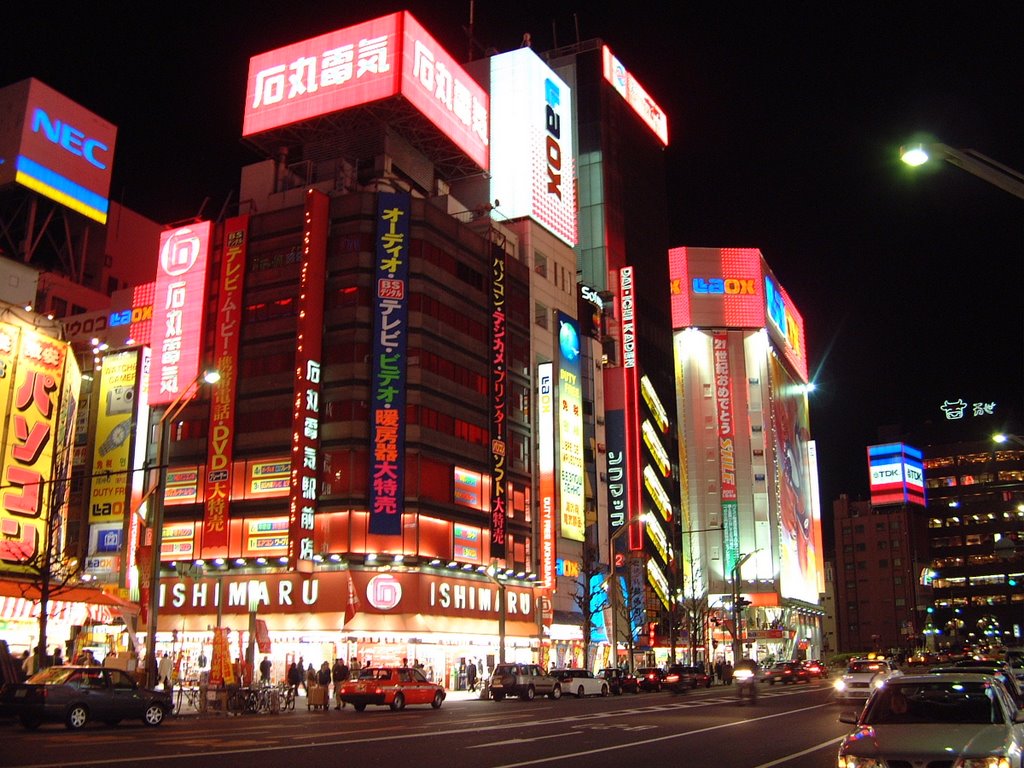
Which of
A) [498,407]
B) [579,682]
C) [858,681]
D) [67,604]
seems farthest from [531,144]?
[858,681]

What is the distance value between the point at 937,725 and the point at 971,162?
6.34 metres

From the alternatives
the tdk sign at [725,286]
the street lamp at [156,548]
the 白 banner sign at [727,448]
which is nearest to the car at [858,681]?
the street lamp at [156,548]

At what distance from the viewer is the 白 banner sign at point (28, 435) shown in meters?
43.5

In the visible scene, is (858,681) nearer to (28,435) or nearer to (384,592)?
(384,592)

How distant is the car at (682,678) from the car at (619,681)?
1925 mm

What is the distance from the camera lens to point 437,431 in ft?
200

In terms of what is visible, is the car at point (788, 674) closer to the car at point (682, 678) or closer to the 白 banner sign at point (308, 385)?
the car at point (682, 678)

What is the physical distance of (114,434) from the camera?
5719cm

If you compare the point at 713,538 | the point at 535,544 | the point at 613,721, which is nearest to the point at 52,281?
the point at 535,544

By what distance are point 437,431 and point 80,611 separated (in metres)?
22.0

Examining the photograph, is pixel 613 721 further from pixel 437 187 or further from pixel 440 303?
pixel 437 187

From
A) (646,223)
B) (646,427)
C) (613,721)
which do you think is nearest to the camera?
(613,721)

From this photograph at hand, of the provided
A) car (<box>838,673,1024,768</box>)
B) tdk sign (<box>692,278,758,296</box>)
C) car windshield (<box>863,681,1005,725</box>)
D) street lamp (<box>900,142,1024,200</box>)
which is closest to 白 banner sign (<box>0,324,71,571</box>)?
car windshield (<box>863,681,1005,725</box>)

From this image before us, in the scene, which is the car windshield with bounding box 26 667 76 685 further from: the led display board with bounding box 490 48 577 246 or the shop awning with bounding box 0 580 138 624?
the led display board with bounding box 490 48 577 246
